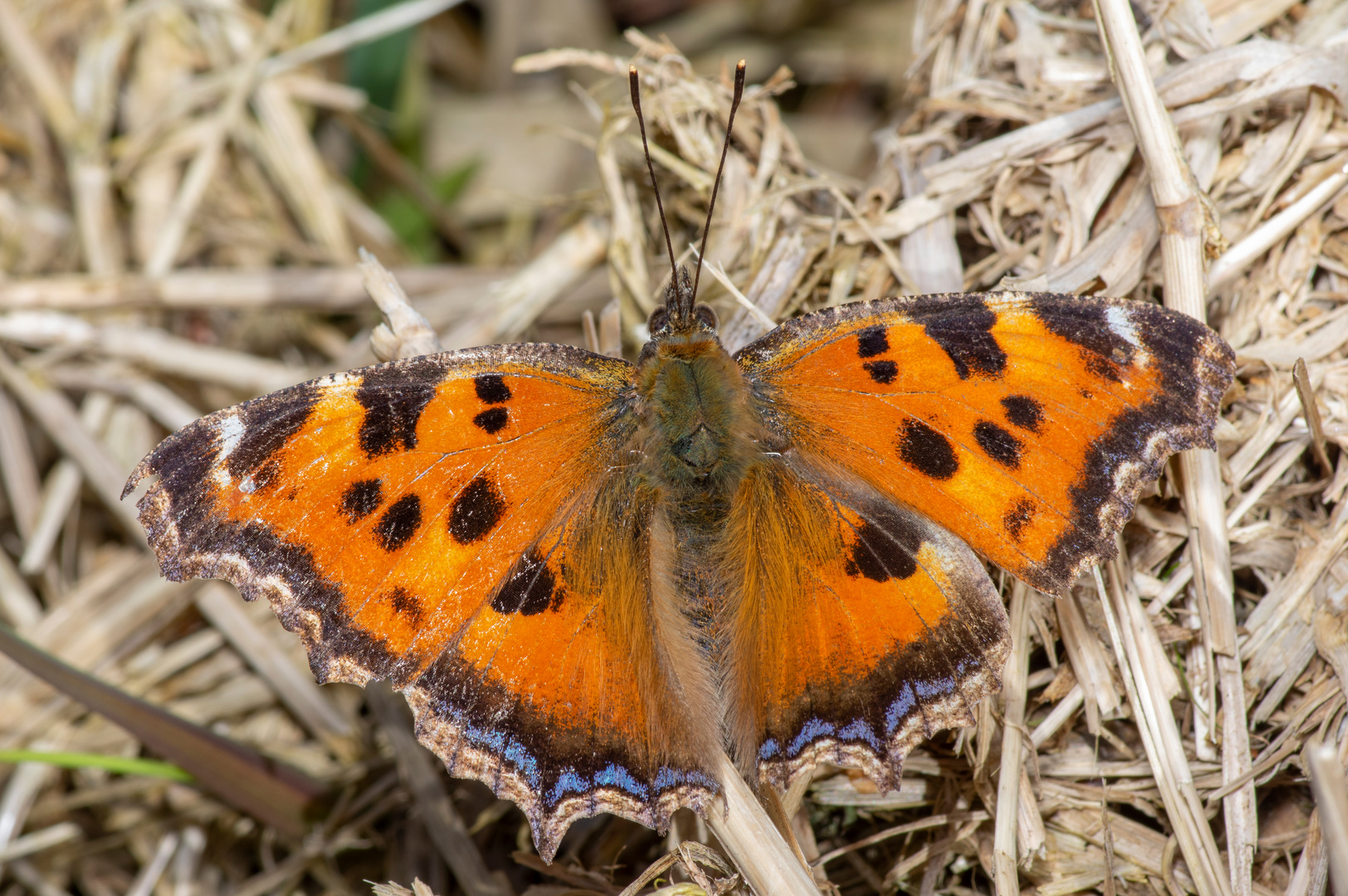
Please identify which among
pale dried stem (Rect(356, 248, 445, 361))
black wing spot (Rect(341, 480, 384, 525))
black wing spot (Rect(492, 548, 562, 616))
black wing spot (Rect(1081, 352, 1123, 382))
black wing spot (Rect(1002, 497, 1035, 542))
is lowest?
black wing spot (Rect(492, 548, 562, 616))

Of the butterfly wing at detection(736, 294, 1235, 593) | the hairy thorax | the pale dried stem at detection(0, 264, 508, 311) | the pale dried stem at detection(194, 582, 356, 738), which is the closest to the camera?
the butterfly wing at detection(736, 294, 1235, 593)

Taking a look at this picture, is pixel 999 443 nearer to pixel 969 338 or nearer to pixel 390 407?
pixel 969 338

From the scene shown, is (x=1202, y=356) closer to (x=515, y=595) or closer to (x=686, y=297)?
(x=686, y=297)

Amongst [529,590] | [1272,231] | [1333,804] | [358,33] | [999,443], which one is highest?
[358,33]

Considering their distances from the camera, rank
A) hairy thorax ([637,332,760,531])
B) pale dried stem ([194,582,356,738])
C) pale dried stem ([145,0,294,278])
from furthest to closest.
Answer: pale dried stem ([145,0,294,278]) < pale dried stem ([194,582,356,738]) < hairy thorax ([637,332,760,531])

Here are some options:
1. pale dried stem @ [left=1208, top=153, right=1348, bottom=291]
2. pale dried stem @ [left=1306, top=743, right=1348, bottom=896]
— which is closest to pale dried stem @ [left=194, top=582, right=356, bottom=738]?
pale dried stem @ [left=1306, top=743, right=1348, bottom=896]

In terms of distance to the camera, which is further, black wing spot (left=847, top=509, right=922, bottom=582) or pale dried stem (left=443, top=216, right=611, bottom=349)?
pale dried stem (left=443, top=216, right=611, bottom=349)

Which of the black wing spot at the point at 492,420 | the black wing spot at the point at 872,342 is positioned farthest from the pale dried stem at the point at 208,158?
the black wing spot at the point at 872,342

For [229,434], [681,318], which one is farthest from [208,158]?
[681,318]

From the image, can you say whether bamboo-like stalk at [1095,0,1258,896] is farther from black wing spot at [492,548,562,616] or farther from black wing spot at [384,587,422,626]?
black wing spot at [384,587,422,626]
